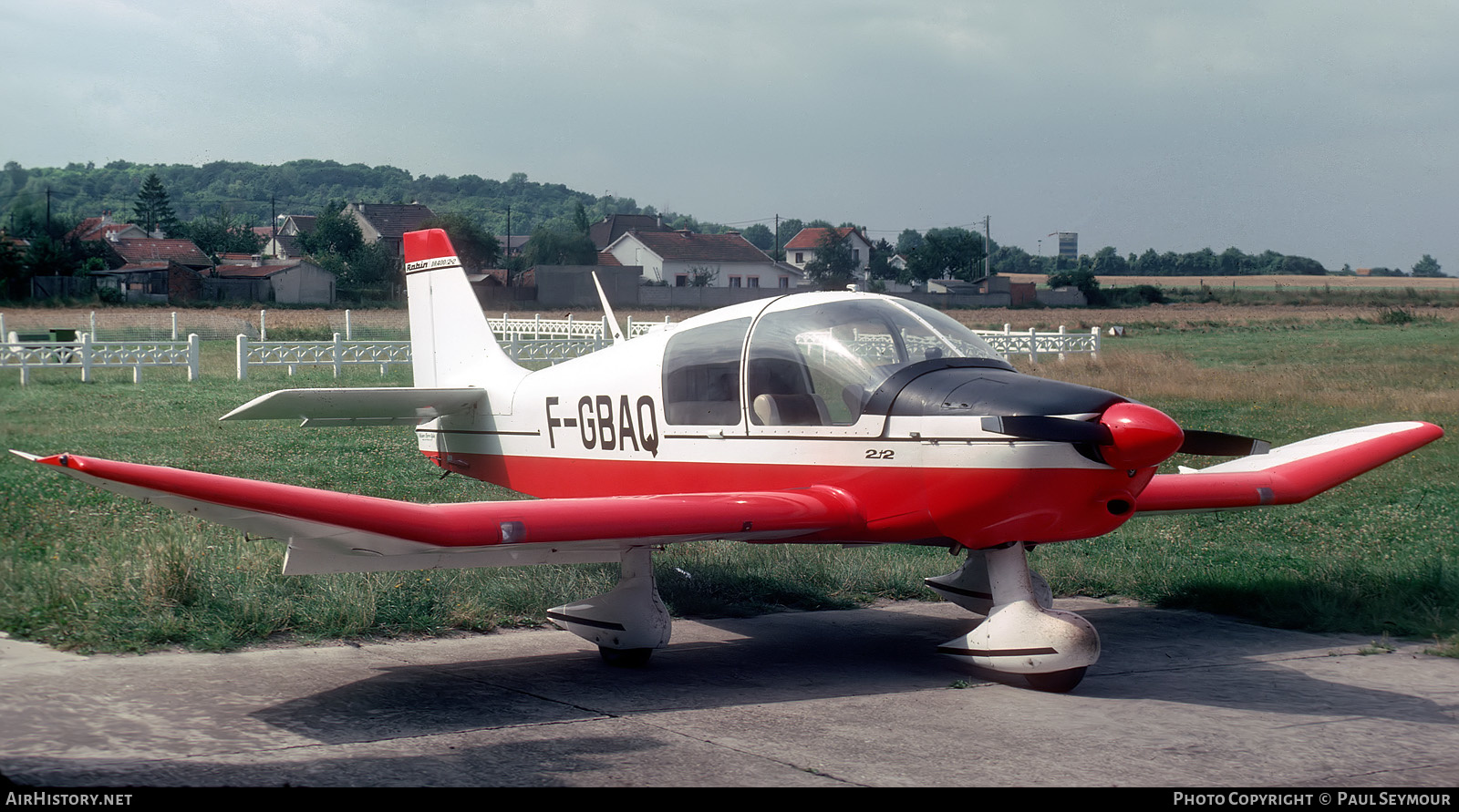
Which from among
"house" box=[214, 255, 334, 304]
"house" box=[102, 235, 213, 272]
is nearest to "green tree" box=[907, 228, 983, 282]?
"house" box=[214, 255, 334, 304]

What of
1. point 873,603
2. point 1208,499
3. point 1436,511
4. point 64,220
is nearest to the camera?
point 1208,499

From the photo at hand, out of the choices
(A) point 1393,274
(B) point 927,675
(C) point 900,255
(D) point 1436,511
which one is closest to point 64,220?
(B) point 927,675

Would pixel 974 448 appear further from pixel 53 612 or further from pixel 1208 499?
pixel 53 612

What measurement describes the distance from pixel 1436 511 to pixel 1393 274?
150 m

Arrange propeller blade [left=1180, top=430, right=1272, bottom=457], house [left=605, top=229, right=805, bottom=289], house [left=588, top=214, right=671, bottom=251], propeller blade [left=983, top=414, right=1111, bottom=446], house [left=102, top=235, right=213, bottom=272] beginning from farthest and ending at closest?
house [left=102, top=235, right=213, bottom=272], house [left=588, top=214, right=671, bottom=251], house [left=605, top=229, right=805, bottom=289], propeller blade [left=1180, top=430, right=1272, bottom=457], propeller blade [left=983, top=414, right=1111, bottom=446]

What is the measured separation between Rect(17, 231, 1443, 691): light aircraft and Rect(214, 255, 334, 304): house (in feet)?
172

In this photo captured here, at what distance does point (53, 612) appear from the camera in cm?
729

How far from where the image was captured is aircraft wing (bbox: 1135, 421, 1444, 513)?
27.0ft

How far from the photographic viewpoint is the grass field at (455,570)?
759 cm

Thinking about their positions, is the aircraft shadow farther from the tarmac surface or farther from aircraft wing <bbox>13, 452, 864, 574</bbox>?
aircraft wing <bbox>13, 452, 864, 574</bbox>

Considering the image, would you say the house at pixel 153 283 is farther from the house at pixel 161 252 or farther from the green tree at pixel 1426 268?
the green tree at pixel 1426 268

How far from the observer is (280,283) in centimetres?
6406

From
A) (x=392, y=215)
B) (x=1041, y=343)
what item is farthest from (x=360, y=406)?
(x=392, y=215)

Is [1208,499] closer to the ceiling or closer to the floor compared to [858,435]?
closer to the floor
